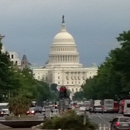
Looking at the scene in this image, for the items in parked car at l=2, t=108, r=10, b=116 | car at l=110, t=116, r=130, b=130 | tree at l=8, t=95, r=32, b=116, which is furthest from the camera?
parked car at l=2, t=108, r=10, b=116

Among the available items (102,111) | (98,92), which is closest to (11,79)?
(102,111)

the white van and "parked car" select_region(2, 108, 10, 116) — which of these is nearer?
the white van

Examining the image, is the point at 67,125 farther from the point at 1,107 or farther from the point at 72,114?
the point at 1,107

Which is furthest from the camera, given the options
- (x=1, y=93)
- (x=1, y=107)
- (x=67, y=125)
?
(x=1, y=93)

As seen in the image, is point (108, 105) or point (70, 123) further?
point (108, 105)

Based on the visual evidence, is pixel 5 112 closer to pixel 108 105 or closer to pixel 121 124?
pixel 108 105

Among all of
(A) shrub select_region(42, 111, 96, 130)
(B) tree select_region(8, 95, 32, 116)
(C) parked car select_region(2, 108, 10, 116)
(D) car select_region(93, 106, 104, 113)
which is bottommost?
(A) shrub select_region(42, 111, 96, 130)

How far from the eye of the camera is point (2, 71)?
132 meters

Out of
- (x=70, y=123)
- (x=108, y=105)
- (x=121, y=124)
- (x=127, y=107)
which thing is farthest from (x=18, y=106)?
(x=108, y=105)

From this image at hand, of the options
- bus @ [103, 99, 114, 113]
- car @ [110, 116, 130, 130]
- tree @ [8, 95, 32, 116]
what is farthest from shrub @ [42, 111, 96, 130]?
bus @ [103, 99, 114, 113]

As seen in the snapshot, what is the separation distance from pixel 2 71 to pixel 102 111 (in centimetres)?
1575

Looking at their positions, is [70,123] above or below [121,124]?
below

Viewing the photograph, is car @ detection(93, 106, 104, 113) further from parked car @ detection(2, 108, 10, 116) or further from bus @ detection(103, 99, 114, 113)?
parked car @ detection(2, 108, 10, 116)

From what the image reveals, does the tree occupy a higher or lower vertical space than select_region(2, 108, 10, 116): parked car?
lower
